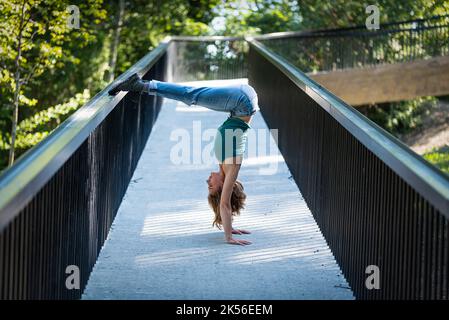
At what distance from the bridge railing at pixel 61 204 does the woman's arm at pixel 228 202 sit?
0.97 m

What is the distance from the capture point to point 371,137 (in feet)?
19.4

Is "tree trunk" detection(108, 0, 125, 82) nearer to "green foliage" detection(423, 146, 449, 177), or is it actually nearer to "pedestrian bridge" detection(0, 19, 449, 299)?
"green foliage" detection(423, 146, 449, 177)

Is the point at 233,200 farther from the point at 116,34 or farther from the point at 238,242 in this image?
the point at 116,34

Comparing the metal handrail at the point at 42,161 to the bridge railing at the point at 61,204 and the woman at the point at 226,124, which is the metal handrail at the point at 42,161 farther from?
the woman at the point at 226,124

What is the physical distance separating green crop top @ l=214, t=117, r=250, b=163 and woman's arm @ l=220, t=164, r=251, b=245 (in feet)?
0.36

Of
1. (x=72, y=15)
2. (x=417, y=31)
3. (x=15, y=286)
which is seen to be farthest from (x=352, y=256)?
(x=417, y=31)

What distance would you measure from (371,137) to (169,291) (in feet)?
5.51

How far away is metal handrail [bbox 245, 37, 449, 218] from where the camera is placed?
451 cm

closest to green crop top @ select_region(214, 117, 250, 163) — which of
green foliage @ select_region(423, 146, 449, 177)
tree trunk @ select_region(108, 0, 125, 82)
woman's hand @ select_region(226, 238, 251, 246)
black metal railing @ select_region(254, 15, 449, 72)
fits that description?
woman's hand @ select_region(226, 238, 251, 246)

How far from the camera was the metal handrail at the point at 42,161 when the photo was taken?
4.22m

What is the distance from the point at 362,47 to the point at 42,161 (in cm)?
2185

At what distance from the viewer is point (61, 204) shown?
18.1ft

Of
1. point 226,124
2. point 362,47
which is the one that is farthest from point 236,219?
point 362,47

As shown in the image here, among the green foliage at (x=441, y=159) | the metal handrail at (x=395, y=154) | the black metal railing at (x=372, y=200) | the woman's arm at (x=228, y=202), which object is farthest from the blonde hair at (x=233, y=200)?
the green foliage at (x=441, y=159)
